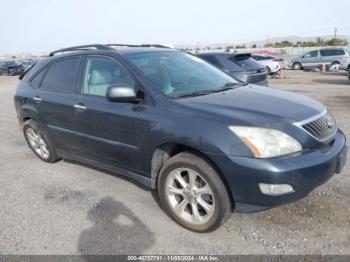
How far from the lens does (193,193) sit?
11.0 feet

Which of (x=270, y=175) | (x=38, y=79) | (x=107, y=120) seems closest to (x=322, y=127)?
(x=270, y=175)

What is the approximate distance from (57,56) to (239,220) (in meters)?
3.45

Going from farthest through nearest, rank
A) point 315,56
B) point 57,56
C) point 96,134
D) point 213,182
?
point 315,56 < point 57,56 < point 96,134 < point 213,182

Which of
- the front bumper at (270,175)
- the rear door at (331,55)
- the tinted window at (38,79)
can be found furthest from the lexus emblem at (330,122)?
the rear door at (331,55)

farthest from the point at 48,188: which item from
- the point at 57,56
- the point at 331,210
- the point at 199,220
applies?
the point at 331,210

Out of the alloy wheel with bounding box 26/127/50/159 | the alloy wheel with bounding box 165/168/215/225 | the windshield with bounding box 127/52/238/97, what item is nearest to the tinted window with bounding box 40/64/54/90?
the alloy wheel with bounding box 26/127/50/159

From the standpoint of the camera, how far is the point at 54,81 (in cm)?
492

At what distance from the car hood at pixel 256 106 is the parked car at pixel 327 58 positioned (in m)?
21.4

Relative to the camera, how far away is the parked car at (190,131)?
116 inches

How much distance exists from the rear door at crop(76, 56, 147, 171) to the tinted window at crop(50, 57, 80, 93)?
0.75ft

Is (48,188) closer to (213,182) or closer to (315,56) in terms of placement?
(213,182)

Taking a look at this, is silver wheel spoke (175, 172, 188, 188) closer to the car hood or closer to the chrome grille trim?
the car hood

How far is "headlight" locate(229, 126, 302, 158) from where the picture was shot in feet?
9.58

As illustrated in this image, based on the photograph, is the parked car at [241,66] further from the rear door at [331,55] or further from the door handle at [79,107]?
the rear door at [331,55]
